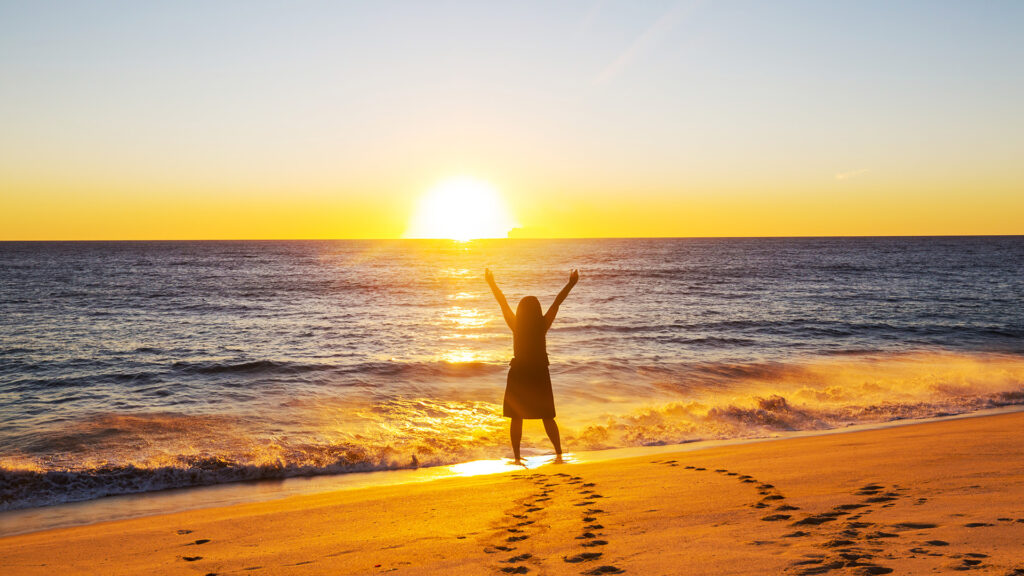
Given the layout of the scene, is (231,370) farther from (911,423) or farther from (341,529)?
(911,423)

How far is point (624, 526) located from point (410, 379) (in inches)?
387

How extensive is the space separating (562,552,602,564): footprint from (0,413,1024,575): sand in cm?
1

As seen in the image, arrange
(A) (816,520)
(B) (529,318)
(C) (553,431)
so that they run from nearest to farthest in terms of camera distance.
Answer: (A) (816,520), (B) (529,318), (C) (553,431)

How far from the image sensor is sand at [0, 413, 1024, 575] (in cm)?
380

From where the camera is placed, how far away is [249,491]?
7.18 m

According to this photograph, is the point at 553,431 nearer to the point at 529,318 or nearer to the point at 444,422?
the point at 529,318

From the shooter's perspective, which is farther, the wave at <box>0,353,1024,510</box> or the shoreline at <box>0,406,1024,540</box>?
the wave at <box>0,353,1024,510</box>

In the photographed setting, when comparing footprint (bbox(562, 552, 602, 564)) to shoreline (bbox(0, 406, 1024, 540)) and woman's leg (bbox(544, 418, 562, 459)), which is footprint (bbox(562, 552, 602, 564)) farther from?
woman's leg (bbox(544, 418, 562, 459))

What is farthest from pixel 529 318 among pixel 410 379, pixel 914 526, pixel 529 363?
pixel 410 379

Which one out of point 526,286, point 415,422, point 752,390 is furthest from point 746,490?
point 526,286

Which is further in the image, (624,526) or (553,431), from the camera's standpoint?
(553,431)

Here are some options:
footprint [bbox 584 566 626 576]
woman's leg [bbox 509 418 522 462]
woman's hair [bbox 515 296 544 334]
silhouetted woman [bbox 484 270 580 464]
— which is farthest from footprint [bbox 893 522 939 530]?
woman's leg [bbox 509 418 522 462]

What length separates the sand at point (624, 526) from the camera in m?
3.80

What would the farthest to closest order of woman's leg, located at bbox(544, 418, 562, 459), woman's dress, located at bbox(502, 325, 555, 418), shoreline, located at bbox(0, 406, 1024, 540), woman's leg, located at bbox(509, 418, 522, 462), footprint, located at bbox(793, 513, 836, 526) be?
woman's leg, located at bbox(509, 418, 522, 462) < woman's leg, located at bbox(544, 418, 562, 459) < woman's dress, located at bbox(502, 325, 555, 418) < shoreline, located at bbox(0, 406, 1024, 540) < footprint, located at bbox(793, 513, 836, 526)
